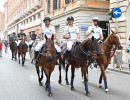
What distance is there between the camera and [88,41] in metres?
6.45

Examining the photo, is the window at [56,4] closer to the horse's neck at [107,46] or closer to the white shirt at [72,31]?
the white shirt at [72,31]

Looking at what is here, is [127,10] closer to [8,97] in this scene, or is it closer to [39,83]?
[39,83]

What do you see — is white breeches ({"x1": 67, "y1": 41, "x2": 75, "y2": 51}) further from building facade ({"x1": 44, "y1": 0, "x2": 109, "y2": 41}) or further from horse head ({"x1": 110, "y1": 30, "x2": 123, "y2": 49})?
building facade ({"x1": 44, "y1": 0, "x2": 109, "y2": 41})

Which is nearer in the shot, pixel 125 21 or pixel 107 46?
pixel 107 46

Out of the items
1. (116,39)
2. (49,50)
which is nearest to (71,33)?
(49,50)

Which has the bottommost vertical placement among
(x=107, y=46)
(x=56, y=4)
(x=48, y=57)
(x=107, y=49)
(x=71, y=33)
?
(x=48, y=57)

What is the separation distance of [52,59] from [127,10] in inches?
485

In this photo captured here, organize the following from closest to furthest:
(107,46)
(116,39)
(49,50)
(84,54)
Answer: (49,50)
(84,54)
(116,39)
(107,46)

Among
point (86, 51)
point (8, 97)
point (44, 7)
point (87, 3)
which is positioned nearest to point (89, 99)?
point (86, 51)

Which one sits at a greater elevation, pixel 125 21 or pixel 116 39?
pixel 125 21

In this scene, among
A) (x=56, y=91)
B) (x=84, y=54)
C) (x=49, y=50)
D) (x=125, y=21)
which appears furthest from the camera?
(x=125, y=21)

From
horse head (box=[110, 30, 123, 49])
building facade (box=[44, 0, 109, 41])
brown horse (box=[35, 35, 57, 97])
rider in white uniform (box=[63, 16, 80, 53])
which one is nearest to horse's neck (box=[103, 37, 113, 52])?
horse head (box=[110, 30, 123, 49])

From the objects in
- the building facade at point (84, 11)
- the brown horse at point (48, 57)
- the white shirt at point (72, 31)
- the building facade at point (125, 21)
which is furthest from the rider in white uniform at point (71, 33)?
the building facade at point (84, 11)

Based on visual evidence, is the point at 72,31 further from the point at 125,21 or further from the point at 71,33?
the point at 125,21
